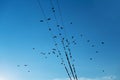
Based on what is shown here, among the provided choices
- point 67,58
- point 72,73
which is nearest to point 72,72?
point 72,73

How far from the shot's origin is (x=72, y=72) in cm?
2017

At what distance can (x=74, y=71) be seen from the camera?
19.7 metres

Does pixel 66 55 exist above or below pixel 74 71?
above

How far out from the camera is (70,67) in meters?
19.4

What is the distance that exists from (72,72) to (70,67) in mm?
1044

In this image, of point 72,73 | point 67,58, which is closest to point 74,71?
point 72,73

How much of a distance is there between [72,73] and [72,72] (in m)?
0.29

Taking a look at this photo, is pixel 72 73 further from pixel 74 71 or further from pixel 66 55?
pixel 66 55

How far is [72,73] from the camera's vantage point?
783 inches

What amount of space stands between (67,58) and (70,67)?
996mm

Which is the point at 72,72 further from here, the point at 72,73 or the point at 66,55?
the point at 66,55

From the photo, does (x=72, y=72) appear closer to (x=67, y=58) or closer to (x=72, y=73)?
(x=72, y=73)

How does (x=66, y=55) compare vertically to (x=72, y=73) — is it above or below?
above

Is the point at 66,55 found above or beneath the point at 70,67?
above
